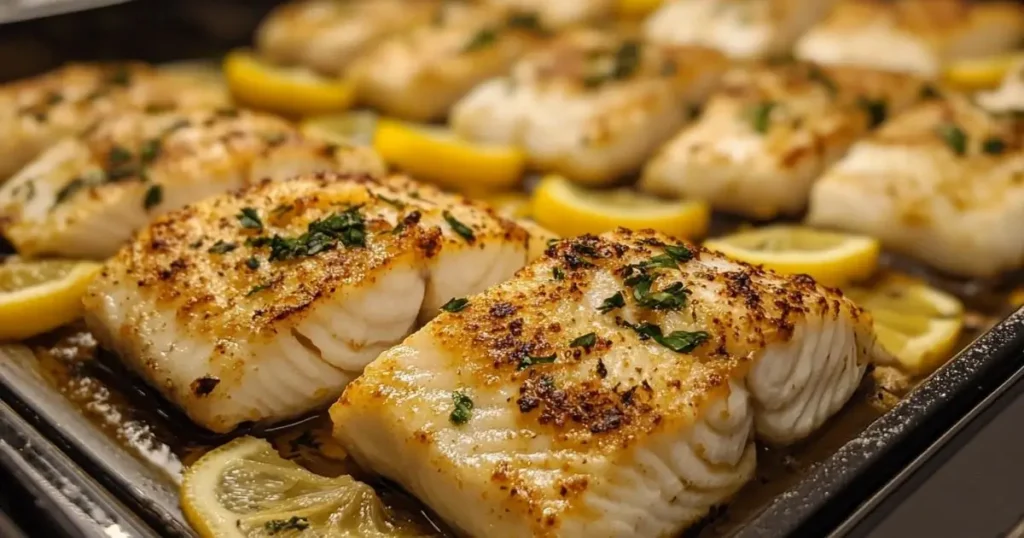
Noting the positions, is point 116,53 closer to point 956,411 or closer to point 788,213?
point 788,213

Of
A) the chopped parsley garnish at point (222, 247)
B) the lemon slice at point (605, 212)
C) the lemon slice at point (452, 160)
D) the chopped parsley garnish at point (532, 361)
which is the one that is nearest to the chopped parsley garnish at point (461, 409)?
the chopped parsley garnish at point (532, 361)

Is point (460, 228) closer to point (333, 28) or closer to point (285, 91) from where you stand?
point (285, 91)

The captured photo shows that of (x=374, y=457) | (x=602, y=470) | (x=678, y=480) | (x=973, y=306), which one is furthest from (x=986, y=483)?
(x=374, y=457)

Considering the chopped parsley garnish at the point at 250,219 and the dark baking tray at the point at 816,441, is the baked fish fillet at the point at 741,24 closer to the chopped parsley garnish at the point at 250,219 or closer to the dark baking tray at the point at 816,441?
the dark baking tray at the point at 816,441

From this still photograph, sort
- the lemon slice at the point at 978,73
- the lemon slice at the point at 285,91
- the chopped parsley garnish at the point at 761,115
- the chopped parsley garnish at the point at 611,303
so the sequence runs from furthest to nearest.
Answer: the lemon slice at the point at 285,91, the lemon slice at the point at 978,73, the chopped parsley garnish at the point at 761,115, the chopped parsley garnish at the point at 611,303

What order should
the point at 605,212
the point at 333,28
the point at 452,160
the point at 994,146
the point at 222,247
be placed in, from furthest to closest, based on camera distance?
the point at 333,28, the point at 452,160, the point at 605,212, the point at 994,146, the point at 222,247

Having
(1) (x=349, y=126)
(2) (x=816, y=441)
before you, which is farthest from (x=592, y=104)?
(2) (x=816, y=441)
